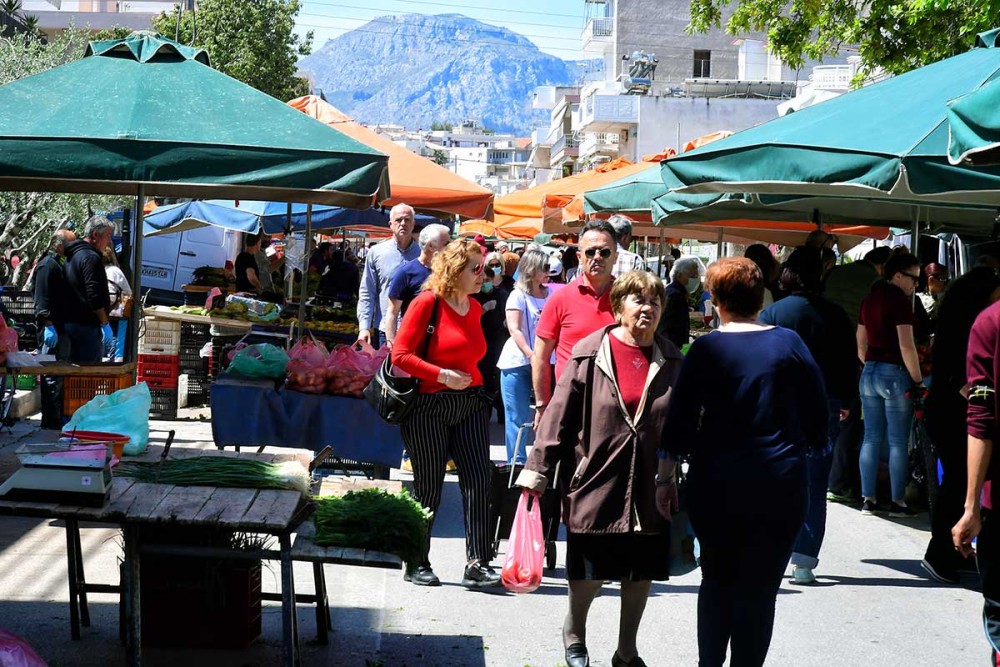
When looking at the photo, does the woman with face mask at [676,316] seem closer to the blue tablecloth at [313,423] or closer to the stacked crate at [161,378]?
the blue tablecloth at [313,423]

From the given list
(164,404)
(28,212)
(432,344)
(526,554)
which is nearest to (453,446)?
(432,344)

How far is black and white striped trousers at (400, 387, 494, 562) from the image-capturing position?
6.88 metres

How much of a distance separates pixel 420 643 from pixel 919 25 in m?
11.2

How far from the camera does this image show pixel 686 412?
4910 millimetres

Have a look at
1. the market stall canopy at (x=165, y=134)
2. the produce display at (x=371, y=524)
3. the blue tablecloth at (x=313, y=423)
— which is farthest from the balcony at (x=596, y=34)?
the produce display at (x=371, y=524)

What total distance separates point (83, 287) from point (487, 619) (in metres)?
6.56

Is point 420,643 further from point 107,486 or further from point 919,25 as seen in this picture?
point 919,25

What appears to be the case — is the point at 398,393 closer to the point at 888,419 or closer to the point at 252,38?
the point at 888,419

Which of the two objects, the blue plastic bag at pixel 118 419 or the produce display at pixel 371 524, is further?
the blue plastic bag at pixel 118 419

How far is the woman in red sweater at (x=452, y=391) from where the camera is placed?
6785 mm

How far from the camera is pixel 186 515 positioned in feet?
15.2

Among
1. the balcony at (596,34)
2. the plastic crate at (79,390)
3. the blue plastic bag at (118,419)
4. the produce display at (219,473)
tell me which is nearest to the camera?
the produce display at (219,473)

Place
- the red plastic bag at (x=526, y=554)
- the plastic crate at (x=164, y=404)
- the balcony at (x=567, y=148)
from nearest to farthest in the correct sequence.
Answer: the red plastic bag at (x=526, y=554), the plastic crate at (x=164, y=404), the balcony at (x=567, y=148)

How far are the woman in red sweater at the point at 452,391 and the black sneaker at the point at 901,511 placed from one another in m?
4.08
